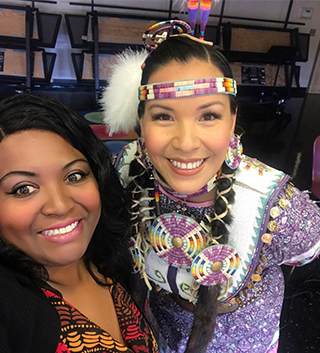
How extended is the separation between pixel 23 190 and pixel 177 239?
51 centimetres

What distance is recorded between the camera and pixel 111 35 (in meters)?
5.44

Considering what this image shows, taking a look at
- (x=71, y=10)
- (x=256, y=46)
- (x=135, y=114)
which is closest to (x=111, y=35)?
(x=71, y=10)

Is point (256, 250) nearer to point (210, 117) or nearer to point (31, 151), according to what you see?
point (210, 117)

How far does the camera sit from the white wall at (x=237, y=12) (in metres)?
5.46

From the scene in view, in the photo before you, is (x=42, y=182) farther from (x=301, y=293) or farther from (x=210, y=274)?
(x=301, y=293)

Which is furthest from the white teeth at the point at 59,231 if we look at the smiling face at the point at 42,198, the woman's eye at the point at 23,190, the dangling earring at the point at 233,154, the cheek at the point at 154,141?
the dangling earring at the point at 233,154

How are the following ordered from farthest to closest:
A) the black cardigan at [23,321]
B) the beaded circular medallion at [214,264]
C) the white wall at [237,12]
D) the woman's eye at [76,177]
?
the white wall at [237,12], the beaded circular medallion at [214,264], the woman's eye at [76,177], the black cardigan at [23,321]

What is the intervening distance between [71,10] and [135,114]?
210 inches

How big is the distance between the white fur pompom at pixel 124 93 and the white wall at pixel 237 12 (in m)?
4.63

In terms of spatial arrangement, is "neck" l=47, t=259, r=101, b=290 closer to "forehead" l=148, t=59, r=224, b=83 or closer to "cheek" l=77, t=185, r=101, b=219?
"cheek" l=77, t=185, r=101, b=219

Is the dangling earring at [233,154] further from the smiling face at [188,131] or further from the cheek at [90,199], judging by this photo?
the cheek at [90,199]

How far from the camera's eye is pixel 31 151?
0.74m

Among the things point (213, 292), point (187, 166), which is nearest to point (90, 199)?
point (187, 166)

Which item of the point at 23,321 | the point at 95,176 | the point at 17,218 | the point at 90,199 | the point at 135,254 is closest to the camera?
the point at 23,321
